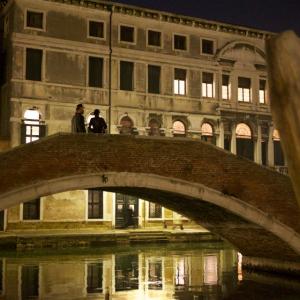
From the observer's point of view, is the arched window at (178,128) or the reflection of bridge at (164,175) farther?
the arched window at (178,128)

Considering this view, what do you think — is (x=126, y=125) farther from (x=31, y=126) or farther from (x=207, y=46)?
(x=207, y=46)

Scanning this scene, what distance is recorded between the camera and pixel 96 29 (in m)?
25.2

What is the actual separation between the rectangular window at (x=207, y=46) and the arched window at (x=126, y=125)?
5.28 m

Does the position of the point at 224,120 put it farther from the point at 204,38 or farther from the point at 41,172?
the point at 41,172

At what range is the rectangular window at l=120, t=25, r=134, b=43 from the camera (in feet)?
84.2

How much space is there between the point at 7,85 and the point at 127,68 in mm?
5385

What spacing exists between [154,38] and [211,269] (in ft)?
43.1

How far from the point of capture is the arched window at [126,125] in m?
25.5

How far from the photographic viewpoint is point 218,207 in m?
14.0

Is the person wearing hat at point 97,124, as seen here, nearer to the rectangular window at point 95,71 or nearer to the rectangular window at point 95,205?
the rectangular window at point 95,205

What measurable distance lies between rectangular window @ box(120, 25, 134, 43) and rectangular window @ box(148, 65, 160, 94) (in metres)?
1.53

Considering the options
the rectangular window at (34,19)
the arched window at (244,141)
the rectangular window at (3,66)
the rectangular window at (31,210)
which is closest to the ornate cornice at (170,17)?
the rectangular window at (34,19)

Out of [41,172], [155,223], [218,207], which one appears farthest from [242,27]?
[41,172]

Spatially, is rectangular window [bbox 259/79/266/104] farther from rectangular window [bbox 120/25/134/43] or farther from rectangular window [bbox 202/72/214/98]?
rectangular window [bbox 120/25/134/43]
